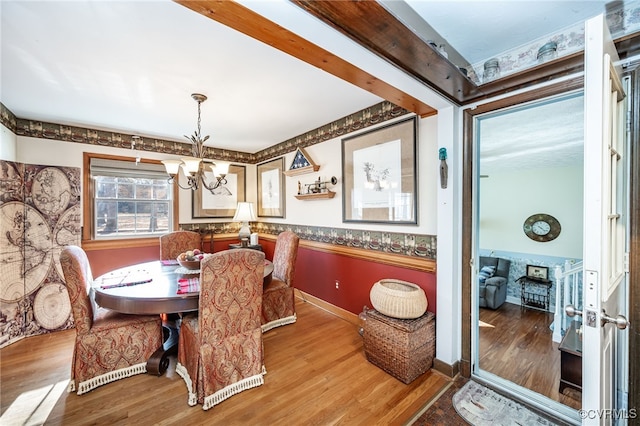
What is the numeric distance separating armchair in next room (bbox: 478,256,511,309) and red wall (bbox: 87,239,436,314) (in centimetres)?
167

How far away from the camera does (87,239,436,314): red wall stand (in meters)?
2.57

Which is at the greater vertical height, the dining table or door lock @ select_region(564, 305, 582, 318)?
door lock @ select_region(564, 305, 582, 318)

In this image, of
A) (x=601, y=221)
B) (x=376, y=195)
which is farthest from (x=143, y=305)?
(x=601, y=221)

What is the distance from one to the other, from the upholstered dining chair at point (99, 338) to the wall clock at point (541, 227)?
19.4 feet

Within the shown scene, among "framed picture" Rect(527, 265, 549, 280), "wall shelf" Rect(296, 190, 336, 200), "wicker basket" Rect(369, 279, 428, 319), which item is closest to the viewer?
"wicker basket" Rect(369, 279, 428, 319)

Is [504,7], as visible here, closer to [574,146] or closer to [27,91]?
[574,146]

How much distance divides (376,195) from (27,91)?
3517 millimetres

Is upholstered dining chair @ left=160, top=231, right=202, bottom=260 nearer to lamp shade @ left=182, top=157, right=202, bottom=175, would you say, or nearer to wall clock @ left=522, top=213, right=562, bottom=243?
lamp shade @ left=182, top=157, right=202, bottom=175

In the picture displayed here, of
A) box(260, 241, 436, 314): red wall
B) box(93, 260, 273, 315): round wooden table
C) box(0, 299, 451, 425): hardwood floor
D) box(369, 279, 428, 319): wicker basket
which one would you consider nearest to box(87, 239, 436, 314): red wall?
box(260, 241, 436, 314): red wall

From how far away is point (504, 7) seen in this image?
141 centimetres

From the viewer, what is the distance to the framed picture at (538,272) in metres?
4.40

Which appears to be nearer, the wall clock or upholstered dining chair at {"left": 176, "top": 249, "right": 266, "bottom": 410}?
upholstered dining chair at {"left": 176, "top": 249, "right": 266, "bottom": 410}

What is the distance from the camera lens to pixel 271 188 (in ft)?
14.7

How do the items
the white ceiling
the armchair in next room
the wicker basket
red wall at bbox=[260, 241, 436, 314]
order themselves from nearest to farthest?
1. the white ceiling
2. the wicker basket
3. red wall at bbox=[260, 241, 436, 314]
4. the armchair in next room
